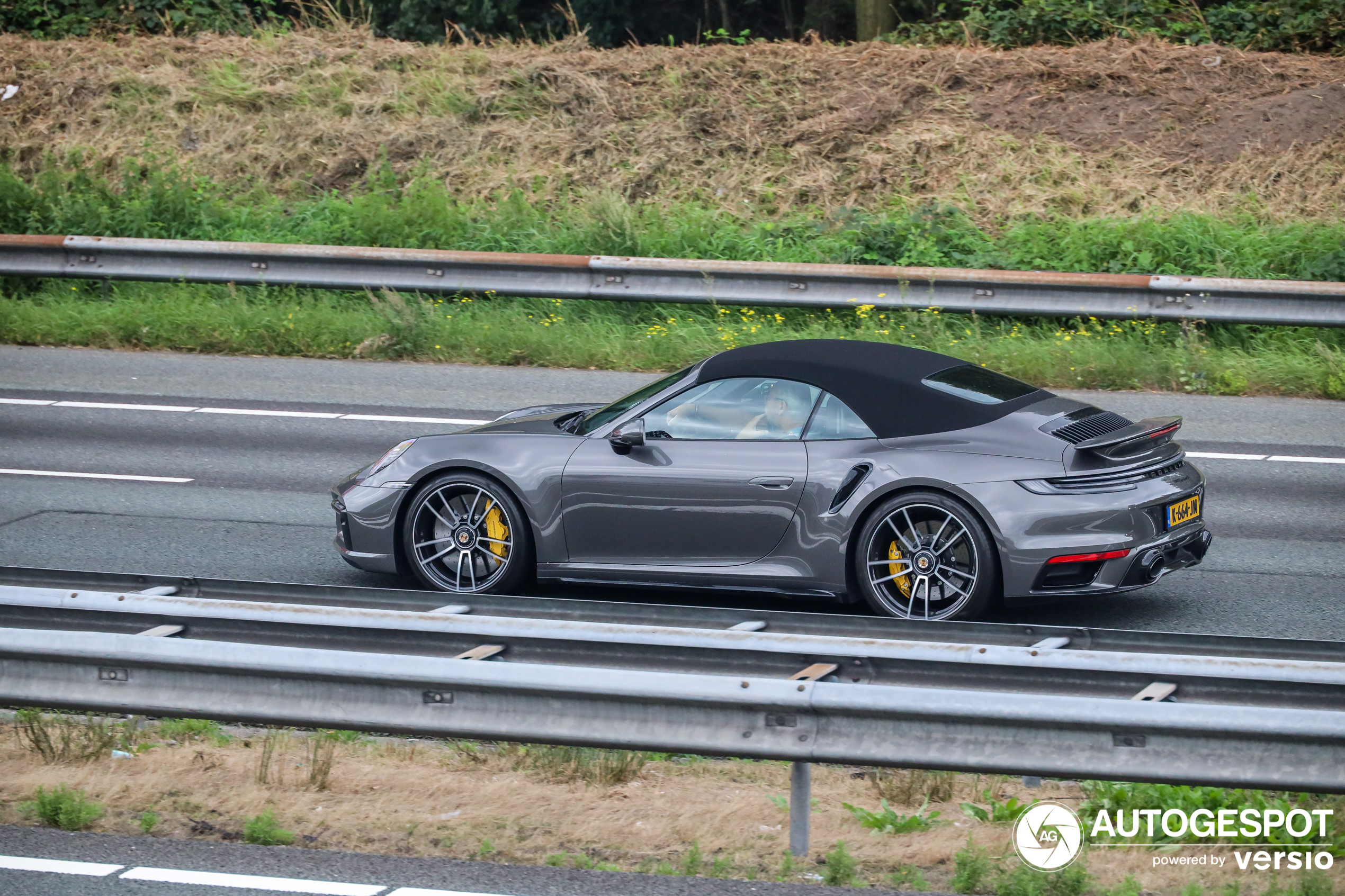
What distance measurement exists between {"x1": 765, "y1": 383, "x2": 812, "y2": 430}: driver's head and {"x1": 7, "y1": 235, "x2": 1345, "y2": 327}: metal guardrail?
6.62 meters

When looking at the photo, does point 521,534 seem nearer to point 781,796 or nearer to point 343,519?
point 343,519

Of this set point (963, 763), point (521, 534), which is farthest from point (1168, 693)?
point (521, 534)

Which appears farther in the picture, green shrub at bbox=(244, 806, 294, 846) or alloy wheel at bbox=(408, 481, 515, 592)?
alloy wheel at bbox=(408, 481, 515, 592)

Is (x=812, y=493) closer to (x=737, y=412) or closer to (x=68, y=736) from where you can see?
(x=737, y=412)

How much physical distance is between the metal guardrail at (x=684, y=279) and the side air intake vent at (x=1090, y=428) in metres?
6.14

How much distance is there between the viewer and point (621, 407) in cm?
780

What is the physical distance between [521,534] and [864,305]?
6997 mm

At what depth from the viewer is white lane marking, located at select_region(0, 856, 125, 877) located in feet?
15.6

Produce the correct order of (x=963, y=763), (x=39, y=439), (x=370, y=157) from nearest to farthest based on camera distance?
(x=963, y=763), (x=39, y=439), (x=370, y=157)

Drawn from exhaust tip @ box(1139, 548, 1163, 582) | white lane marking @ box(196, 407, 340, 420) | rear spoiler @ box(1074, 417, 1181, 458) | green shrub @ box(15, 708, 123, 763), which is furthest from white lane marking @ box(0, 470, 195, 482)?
exhaust tip @ box(1139, 548, 1163, 582)

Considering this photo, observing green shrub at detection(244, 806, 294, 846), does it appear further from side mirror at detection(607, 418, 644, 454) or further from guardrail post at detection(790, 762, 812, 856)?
side mirror at detection(607, 418, 644, 454)

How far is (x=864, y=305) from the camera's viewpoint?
45.5 ft

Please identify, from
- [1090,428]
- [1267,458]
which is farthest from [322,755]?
[1267,458]

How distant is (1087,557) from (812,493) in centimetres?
128
